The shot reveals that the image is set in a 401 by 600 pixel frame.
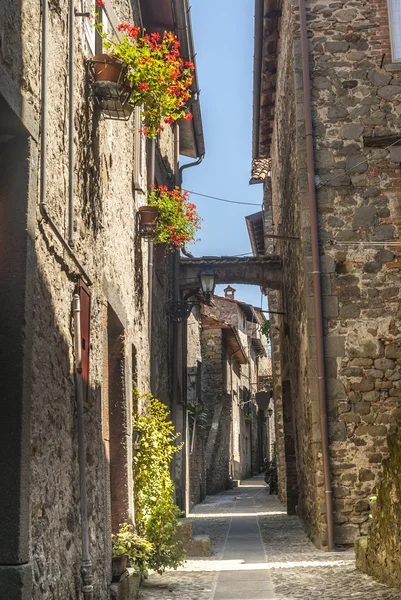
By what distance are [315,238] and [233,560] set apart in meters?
3.79

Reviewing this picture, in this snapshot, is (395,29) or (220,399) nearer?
(395,29)

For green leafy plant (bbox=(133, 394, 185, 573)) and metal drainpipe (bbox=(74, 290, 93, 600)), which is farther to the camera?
green leafy plant (bbox=(133, 394, 185, 573))

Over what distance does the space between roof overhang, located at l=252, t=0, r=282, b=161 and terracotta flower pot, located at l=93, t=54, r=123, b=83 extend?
6775 mm

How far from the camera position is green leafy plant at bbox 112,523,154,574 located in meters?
6.19

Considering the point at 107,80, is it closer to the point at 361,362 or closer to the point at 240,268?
the point at 361,362

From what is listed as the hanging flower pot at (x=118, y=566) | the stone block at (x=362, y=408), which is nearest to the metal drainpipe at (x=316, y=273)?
the stone block at (x=362, y=408)

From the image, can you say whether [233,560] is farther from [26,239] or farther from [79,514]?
[26,239]

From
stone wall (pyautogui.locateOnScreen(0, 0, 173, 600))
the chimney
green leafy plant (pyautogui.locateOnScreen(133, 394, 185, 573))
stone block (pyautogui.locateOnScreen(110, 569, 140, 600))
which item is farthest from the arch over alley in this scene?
the chimney

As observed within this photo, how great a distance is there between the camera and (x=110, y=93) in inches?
224

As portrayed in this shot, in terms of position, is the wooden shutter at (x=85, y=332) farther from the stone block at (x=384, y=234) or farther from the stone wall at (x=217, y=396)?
the stone wall at (x=217, y=396)

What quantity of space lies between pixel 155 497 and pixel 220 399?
52.0ft

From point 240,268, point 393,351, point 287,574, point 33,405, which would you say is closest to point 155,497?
point 287,574

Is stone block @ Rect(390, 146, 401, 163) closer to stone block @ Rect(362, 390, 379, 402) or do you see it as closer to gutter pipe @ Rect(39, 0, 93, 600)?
stone block @ Rect(362, 390, 379, 402)

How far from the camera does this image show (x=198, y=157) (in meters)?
15.2
